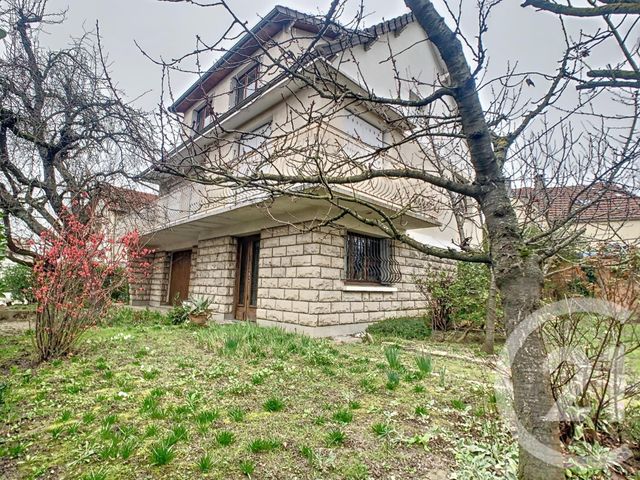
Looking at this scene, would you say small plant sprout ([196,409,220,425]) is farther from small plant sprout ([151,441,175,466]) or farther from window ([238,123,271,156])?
window ([238,123,271,156])

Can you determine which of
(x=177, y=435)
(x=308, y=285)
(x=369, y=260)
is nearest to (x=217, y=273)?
(x=308, y=285)

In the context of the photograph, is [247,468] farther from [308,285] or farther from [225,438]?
[308,285]

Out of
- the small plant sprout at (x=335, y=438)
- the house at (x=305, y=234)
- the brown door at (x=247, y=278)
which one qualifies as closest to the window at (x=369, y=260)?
the house at (x=305, y=234)

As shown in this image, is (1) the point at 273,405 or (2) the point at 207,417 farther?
(1) the point at 273,405

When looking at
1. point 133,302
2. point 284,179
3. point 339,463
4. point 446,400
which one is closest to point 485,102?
point 284,179

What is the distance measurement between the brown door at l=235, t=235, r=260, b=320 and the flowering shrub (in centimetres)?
403

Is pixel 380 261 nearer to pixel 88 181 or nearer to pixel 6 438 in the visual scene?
pixel 88 181

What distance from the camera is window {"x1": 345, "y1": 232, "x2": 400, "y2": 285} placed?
8230 millimetres

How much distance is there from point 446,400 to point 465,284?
5070 mm

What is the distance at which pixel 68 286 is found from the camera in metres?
4.77

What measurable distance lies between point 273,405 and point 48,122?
6968mm

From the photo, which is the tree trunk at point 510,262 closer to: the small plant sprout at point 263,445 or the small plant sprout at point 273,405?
the small plant sprout at point 263,445

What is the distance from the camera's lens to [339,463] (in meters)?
2.13

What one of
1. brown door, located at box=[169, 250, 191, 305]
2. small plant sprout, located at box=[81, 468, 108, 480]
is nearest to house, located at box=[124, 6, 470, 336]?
brown door, located at box=[169, 250, 191, 305]
